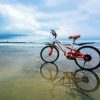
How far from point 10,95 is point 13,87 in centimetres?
74

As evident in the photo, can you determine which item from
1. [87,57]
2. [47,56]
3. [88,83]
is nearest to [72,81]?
[88,83]

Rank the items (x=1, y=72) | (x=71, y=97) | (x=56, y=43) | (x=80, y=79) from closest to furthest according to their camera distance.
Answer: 1. (x=71, y=97)
2. (x=80, y=79)
3. (x=1, y=72)
4. (x=56, y=43)

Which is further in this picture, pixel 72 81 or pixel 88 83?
pixel 72 81

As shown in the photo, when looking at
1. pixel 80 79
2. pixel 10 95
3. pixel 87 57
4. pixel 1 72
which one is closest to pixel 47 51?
pixel 87 57

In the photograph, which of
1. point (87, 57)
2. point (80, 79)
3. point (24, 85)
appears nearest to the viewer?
point (24, 85)

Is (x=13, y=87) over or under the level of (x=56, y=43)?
under

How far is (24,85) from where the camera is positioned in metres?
6.44

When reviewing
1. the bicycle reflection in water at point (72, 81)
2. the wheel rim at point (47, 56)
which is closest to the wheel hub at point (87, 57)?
the bicycle reflection in water at point (72, 81)

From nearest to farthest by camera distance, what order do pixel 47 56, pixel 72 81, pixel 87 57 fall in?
1. pixel 72 81
2. pixel 87 57
3. pixel 47 56

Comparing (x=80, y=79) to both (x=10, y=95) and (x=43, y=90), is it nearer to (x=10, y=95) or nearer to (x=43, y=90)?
(x=43, y=90)

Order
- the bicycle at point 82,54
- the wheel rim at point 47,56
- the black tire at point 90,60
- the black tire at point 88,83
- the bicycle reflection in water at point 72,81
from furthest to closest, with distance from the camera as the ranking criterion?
1. the wheel rim at point 47,56
2. the bicycle at point 82,54
3. the black tire at point 90,60
4. the black tire at point 88,83
5. the bicycle reflection in water at point 72,81

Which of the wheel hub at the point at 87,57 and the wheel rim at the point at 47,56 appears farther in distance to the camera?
the wheel rim at the point at 47,56

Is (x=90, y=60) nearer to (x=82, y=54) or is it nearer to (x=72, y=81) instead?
(x=82, y=54)

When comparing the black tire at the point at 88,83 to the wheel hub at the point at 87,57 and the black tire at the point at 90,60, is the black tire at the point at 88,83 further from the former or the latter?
the wheel hub at the point at 87,57
